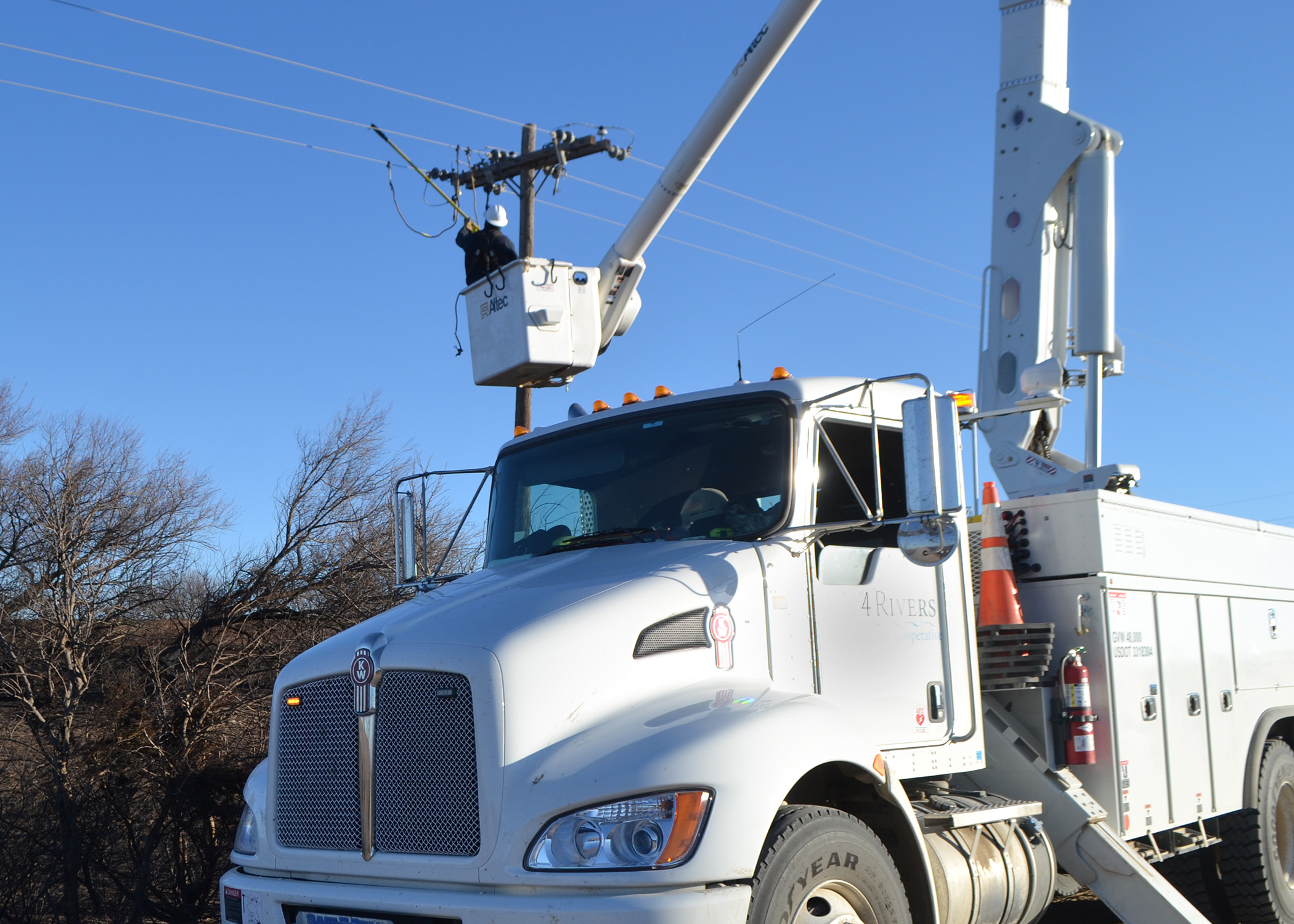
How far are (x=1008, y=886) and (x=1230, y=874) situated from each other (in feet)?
10.1

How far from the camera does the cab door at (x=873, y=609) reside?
16.7 ft

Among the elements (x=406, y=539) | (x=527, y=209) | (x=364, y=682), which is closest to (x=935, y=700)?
(x=364, y=682)

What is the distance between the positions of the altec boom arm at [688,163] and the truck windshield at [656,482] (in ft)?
15.6

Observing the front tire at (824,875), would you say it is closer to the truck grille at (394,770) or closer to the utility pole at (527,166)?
the truck grille at (394,770)

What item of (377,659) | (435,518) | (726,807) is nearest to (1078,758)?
(726,807)

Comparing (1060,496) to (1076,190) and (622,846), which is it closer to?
(1076,190)

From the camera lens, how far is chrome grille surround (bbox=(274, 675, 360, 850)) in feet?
14.3

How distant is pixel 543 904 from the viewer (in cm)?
368

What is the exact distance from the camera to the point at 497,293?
10.3m

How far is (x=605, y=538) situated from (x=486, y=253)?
6.13m

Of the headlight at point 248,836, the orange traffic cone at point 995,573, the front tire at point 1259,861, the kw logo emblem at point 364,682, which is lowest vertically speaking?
the front tire at point 1259,861

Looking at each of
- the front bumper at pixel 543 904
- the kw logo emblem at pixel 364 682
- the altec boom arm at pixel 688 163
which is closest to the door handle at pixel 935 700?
the front bumper at pixel 543 904

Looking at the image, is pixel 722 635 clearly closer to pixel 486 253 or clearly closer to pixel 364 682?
pixel 364 682

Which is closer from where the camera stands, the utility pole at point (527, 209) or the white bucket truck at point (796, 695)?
the white bucket truck at point (796, 695)
